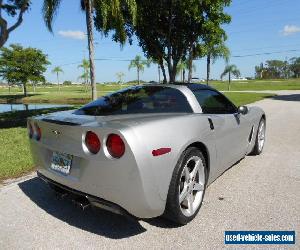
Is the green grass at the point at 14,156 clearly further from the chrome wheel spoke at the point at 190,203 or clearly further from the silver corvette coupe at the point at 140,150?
the chrome wheel spoke at the point at 190,203

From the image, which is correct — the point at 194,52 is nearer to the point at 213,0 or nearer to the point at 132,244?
the point at 213,0

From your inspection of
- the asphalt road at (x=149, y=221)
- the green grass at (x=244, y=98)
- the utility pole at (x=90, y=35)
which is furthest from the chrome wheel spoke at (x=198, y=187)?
the green grass at (x=244, y=98)

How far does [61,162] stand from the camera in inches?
126

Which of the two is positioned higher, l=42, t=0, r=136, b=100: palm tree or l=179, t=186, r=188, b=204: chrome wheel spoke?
l=42, t=0, r=136, b=100: palm tree

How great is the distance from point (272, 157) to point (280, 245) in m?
3.18

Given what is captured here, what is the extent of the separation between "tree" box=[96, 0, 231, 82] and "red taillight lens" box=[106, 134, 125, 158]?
12756 mm

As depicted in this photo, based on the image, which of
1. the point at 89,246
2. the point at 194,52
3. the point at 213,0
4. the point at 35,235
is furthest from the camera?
the point at 194,52

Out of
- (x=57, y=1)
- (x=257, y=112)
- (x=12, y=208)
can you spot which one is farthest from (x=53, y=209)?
(x=57, y=1)

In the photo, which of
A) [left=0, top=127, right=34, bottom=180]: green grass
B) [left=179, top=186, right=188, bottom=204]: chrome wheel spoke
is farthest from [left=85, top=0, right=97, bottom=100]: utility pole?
[left=179, top=186, right=188, bottom=204]: chrome wheel spoke

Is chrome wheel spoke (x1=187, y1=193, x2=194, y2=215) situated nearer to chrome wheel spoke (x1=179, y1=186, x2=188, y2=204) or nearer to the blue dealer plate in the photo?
chrome wheel spoke (x1=179, y1=186, x2=188, y2=204)

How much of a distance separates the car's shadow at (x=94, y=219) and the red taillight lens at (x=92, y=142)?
84 centimetres

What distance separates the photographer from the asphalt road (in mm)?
3014

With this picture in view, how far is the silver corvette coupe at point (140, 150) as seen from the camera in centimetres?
277

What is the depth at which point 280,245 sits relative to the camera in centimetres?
296
